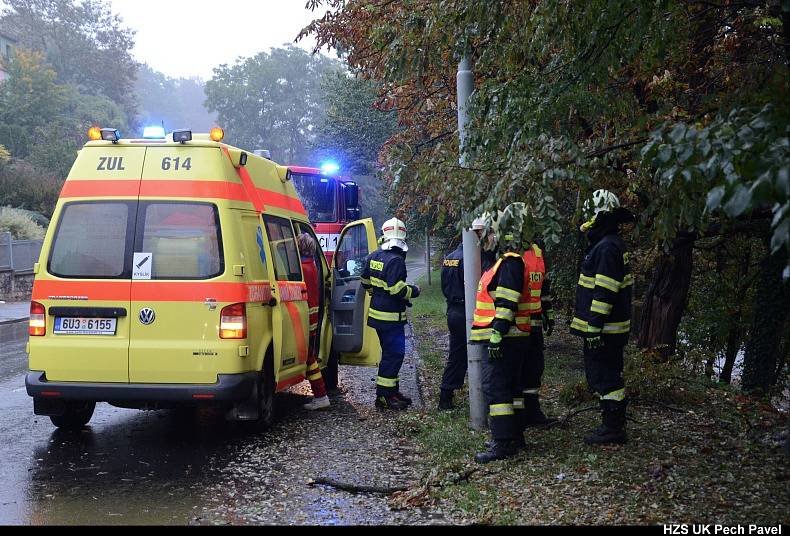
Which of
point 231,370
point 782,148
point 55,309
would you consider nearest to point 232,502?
point 231,370

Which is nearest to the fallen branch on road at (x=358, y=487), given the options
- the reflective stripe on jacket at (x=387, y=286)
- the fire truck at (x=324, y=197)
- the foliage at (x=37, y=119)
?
the reflective stripe on jacket at (x=387, y=286)

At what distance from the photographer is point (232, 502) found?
558cm

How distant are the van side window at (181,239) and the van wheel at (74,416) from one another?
1.66 metres

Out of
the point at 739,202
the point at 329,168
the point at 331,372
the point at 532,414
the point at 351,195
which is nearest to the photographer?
the point at 739,202

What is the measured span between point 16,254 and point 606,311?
74.0ft

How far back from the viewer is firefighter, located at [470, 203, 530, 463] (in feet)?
21.1

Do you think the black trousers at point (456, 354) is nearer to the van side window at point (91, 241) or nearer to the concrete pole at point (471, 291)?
the concrete pole at point (471, 291)

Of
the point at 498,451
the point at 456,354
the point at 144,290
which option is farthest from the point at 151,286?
the point at 456,354

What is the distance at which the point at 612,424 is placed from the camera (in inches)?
263

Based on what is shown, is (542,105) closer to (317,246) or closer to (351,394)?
(317,246)

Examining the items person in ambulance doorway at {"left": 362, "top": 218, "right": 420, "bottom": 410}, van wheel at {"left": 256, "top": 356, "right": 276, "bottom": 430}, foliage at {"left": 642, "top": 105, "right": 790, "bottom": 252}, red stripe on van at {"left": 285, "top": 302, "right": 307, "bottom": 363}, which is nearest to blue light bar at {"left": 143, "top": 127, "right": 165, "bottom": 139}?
red stripe on van at {"left": 285, "top": 302, "right": 307, "bottom": 363}

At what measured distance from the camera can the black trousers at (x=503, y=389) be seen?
6.46m

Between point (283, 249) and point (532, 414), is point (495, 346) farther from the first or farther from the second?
point (283, 249)

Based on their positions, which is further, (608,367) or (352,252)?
(352,252)
